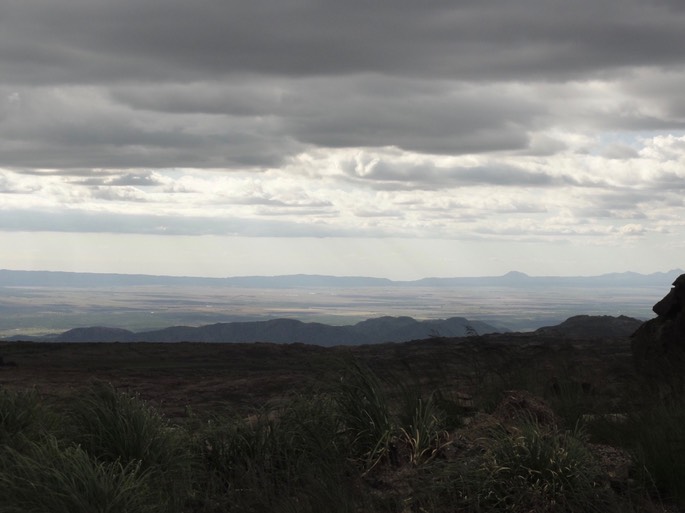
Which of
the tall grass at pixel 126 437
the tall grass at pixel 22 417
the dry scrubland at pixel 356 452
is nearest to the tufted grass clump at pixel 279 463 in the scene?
the dry scrubland at pixel 356 452

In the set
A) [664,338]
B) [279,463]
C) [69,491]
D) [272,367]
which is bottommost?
[272,367]

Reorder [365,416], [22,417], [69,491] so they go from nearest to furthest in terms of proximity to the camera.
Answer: [69,491]
[365,416]
[22,417]

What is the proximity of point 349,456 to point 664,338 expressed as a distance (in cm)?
963

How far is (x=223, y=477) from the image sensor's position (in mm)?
8594

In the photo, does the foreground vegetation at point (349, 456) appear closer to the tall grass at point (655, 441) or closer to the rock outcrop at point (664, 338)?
the tall grass at point (655, 441)

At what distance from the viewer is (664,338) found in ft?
53.0

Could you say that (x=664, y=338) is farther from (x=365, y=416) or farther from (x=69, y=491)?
(x=69, y=491)

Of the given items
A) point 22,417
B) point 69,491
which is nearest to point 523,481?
point 69,491

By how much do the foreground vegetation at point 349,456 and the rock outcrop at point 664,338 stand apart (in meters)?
5.00

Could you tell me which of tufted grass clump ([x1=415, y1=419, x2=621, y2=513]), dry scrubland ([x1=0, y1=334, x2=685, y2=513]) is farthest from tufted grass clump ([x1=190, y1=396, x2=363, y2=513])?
tufted grass clump ([x1=415, y1=419, x2=621, y2=513])

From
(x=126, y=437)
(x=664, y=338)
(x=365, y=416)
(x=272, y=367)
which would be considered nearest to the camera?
(x=126, y=437)

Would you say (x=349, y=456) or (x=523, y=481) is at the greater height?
(x=523, y=481)

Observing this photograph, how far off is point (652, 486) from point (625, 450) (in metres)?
1.07

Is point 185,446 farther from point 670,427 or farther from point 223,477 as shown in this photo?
point 670,427
